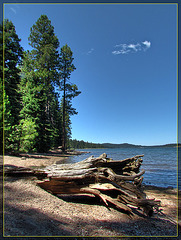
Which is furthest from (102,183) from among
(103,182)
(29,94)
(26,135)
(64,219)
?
(29,94)

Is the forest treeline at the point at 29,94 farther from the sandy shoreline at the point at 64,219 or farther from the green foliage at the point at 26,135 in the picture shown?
the sandy shoreline at the point at 64,219

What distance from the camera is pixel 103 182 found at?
3.69 m

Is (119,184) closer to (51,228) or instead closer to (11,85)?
(51,228)

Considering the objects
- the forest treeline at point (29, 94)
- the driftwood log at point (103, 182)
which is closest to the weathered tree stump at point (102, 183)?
the driftwood log at point (103, 182)

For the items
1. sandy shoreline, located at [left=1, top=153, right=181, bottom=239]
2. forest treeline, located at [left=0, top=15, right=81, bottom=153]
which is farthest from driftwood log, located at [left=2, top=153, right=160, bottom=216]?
forest treeline, located at [left=0, top=15, right=81, bottom=153]

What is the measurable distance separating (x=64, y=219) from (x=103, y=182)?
1361 mm

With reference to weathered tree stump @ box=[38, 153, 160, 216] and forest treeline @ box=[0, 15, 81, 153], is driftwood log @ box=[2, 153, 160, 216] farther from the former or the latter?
forest treeline @ box=[0, 15, 81, 153]

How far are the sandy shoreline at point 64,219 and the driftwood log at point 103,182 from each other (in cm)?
26

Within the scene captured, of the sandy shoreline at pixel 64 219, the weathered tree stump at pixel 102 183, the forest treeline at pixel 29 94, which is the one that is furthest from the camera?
the forest treeline at pixel 29 94

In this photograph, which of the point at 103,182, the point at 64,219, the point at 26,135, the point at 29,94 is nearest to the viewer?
the point at 64,219

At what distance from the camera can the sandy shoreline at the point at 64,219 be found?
2.17 meters

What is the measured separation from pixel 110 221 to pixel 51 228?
1.34 metres

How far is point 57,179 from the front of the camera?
12.6 feet

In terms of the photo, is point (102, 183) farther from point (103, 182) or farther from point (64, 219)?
point (64, 219)
